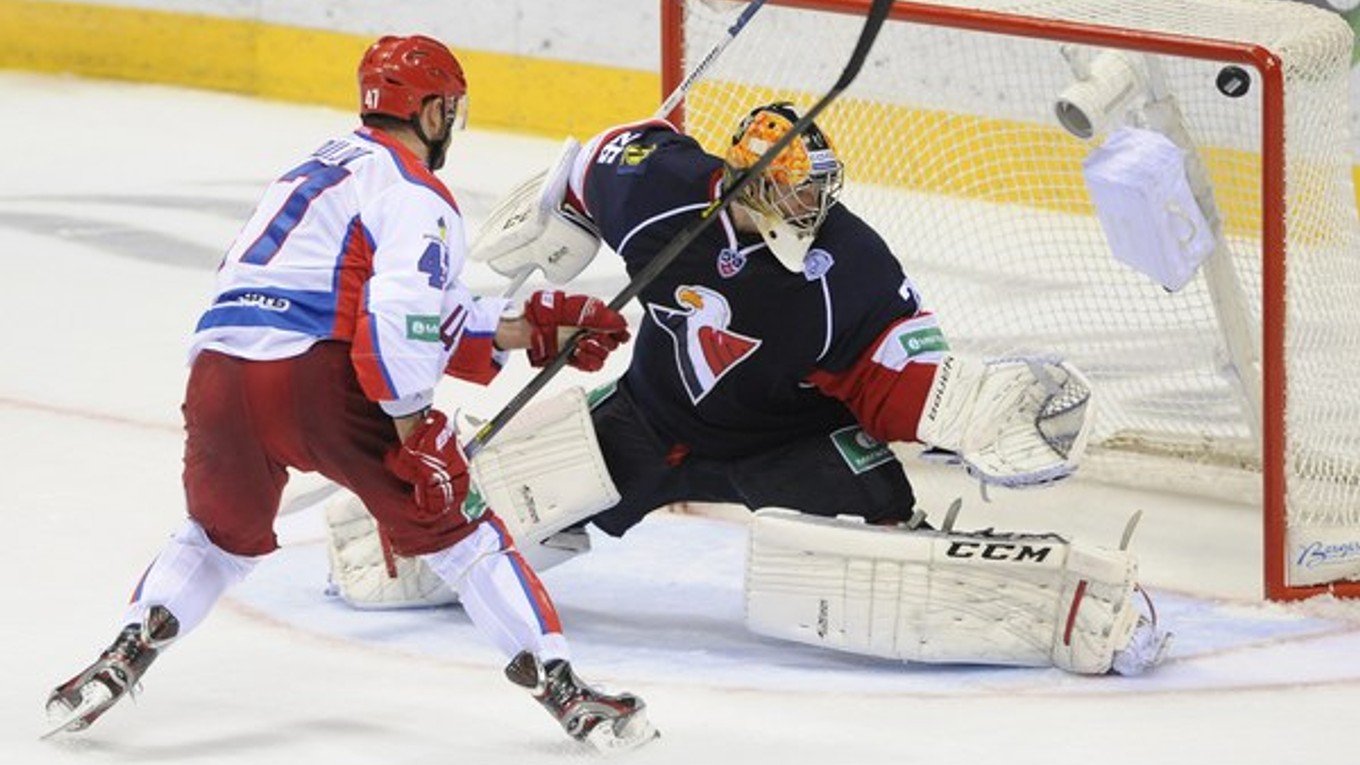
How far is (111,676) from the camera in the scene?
414 cm

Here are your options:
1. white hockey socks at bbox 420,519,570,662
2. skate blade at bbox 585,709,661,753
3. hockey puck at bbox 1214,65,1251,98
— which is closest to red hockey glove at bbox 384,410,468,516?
white hockey socks at bbox 420,519,570,662

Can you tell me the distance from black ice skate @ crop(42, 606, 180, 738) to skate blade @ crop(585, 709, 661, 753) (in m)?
0.60

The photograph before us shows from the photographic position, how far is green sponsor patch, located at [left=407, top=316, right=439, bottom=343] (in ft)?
12.9

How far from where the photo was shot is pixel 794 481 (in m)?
4.84

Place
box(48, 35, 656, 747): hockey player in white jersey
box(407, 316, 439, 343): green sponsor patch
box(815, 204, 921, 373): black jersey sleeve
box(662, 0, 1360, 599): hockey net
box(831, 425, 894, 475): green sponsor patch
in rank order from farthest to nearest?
box(662, 0, 1360, 599): hockey net → box(831, 425, 894, 475): green sponsor patch → box(815, 204, 921, 373): black jersey sleeve → box(48, 35, 656, 747): hockey player in white jersey → box(407, 316, 439, 343): green sponsor patch

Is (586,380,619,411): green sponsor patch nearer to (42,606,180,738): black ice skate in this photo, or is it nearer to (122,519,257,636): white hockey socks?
(122,519,257,636): white hockey socks

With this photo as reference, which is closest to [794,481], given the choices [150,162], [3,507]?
[3,507]

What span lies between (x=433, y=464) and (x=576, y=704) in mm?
380

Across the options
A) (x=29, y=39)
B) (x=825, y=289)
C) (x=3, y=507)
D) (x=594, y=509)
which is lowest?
(x=29, y=39)

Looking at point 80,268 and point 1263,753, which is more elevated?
point 1263,753

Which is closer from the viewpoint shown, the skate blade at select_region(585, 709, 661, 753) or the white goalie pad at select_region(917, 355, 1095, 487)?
the skate blade at select_region(585, 709, 661, 753)

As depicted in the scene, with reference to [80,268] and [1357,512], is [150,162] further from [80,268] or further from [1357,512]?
[1357,512]

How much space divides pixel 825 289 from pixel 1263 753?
977 millimetres

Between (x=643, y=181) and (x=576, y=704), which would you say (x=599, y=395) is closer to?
(x=643, y=181)
